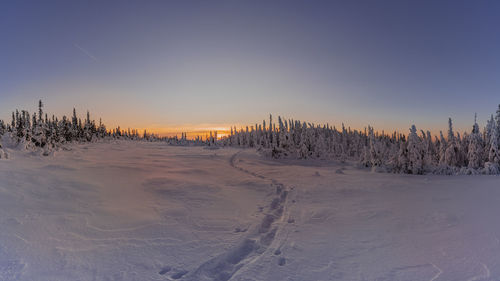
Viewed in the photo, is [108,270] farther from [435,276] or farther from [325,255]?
[435,276]

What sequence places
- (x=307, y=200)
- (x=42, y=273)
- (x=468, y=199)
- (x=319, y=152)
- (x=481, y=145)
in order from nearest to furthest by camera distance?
(x=42, y=273)
(x=468, y=199)
(x=307, y=200)
(x=481, y=145)
(x=319, y=152)

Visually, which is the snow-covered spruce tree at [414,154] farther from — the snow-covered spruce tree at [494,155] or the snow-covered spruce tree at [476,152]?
the snow-covered spruce tree at [476,152]

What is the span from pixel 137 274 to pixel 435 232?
23.0ft

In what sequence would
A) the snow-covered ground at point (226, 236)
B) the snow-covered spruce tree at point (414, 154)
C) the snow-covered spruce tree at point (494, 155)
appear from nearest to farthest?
the snow-covered ground at point (226, 236) → the snow-covered spruce tree at point (494, 155) → the snow-covered spruce tree at point (414, 154)

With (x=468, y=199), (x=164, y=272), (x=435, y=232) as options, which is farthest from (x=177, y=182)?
(x=468, y=199)

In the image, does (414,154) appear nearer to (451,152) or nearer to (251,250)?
(451,152)

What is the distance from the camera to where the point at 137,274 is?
4422 mm

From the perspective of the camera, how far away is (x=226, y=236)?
663 cm

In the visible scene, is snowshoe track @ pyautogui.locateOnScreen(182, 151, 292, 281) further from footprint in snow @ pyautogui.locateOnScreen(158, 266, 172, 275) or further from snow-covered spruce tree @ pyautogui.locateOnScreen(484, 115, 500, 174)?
snow-covered spruce tree @ pyautogui.locateOnScreen(484, 115, 500, 174)

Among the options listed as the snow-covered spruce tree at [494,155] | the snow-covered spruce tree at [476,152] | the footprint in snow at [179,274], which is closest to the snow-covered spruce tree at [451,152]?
the snow-covered spruce tree at [476,152]

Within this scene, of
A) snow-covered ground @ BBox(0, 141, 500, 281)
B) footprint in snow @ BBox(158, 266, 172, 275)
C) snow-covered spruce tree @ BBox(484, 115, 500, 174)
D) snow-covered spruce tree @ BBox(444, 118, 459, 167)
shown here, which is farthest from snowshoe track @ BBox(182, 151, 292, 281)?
snow-covered spruce tree @ BBox(444, 118, 459, 167)

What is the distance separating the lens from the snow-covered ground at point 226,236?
14.6 feet

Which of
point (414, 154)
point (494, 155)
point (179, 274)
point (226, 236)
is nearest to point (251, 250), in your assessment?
point (226, 236)

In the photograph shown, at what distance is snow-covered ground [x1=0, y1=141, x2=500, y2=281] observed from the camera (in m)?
4.44
